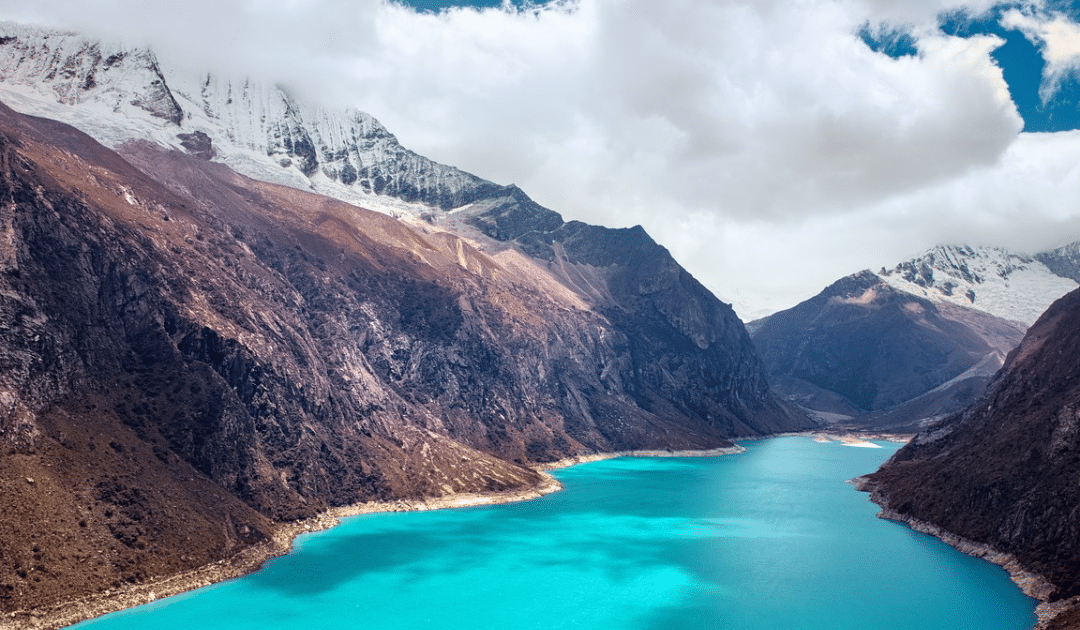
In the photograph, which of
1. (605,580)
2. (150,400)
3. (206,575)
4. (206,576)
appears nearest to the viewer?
(206,576)

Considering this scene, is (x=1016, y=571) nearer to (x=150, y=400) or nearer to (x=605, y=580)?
(x=605, y=580)

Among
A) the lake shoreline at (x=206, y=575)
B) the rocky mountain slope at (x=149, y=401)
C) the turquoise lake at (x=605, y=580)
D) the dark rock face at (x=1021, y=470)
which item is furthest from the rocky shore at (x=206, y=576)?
the dark rock face at (x=1021, y=470)

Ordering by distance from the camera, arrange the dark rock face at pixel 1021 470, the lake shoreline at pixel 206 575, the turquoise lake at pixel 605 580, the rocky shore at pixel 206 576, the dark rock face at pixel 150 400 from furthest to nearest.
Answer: the dark rock face at pixel 1021 470, the dark rock face at pixel 150 400, the turquoise lake at pixel 605 580, the lake shoreline at pixel 206 575, the rocky shore at pixel 206 576

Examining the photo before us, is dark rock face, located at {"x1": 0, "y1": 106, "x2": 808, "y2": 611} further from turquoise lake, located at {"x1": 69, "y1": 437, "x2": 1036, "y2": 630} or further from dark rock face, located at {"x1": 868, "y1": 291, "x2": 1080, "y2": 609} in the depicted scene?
dark rock face, located at {"x1": 868, "y1": 291, "x2": 1080, "y2": 609}

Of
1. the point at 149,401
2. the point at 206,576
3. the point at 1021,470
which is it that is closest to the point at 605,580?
the point at 206,576

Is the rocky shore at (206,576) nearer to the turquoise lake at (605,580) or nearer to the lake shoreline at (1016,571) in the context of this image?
the turquoise lake at (605,580)

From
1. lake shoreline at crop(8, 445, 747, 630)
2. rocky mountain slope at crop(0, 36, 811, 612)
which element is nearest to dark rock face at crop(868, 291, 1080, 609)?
rocky mountain slope at crop(0, 36, 811, 612)

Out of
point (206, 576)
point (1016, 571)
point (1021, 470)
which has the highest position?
point (1021, 470)

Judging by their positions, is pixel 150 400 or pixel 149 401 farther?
pixel 150 400
